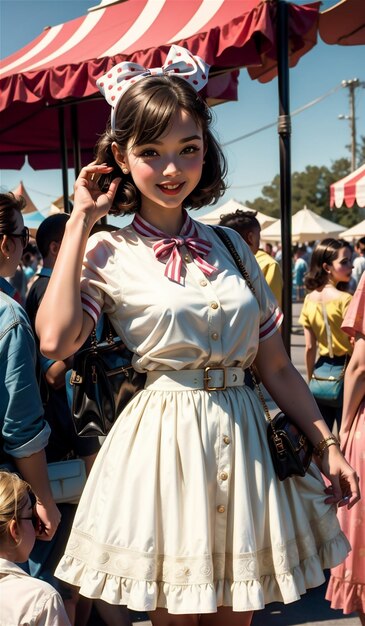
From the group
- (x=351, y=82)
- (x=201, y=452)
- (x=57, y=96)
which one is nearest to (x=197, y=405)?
(x=201, y=452)

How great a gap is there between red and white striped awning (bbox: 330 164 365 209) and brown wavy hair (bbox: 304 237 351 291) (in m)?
3.03

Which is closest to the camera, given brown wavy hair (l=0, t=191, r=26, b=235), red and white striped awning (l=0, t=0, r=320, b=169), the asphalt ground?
brown wavy hair (l=0, t=191, r=26, b=235)

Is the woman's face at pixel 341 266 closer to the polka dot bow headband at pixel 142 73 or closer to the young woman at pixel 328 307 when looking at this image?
the young woman at pixel 328 307

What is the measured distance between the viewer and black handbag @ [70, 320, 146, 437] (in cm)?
198

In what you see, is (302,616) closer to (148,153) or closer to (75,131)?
(148,153)

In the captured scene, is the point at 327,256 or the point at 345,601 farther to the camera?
the point at 327,256

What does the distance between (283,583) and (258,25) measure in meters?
2.82

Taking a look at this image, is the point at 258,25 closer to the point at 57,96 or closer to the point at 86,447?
the point at 57,96

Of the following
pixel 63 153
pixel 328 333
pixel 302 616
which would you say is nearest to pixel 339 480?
pixel 302 616

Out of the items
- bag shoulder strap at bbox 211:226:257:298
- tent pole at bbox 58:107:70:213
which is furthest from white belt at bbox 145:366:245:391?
tent pole at bbox 58:107:70:213

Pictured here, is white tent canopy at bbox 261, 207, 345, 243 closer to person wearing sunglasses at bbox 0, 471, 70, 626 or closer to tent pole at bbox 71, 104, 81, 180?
tent pole at bbox 71, 104, 81, 180

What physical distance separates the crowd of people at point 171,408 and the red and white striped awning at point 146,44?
1.90 metres

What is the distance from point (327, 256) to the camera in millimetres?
5391

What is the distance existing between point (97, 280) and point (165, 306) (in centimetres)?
20
